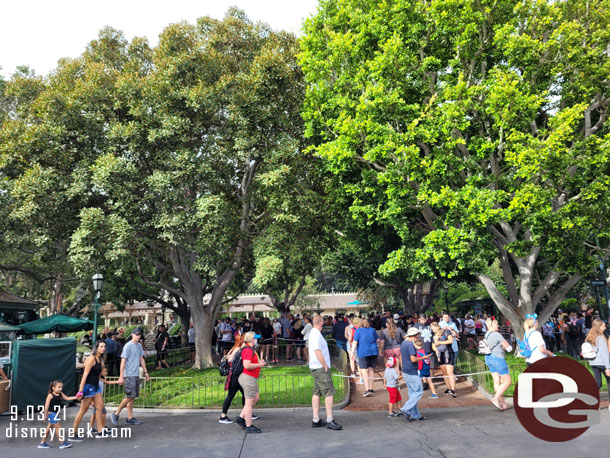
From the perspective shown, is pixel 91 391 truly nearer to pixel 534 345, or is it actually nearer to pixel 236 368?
pixel 236 368

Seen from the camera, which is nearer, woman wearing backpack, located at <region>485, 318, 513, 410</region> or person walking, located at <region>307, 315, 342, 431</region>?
person walking, located at <region>307, 315, 342, 431</region>

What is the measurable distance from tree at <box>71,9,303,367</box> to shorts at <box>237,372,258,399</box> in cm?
760

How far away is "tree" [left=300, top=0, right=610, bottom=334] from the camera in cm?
1343

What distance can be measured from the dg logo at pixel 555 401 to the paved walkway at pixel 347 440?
198 mm

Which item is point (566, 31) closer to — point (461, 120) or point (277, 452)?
point (461, 120)

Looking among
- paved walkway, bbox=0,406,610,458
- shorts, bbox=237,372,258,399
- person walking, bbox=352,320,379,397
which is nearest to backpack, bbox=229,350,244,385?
shorts, bbox=237,372,258,399

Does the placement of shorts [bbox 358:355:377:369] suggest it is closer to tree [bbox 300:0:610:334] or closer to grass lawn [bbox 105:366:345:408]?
grass lawn [bbox 105:366:345:408]

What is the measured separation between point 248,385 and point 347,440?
80.6 inches

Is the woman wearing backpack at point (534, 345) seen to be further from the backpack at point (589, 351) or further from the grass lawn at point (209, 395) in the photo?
the grass lawn at point (209, 395)

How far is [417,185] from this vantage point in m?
15.7

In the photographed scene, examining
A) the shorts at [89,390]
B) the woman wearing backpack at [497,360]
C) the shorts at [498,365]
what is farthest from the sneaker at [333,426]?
the shorts at [89,390]

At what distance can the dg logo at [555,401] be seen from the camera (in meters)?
7.16

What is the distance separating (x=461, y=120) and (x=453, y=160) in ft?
4.30

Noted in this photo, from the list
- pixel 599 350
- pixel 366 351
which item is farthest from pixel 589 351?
pixel 366 351
